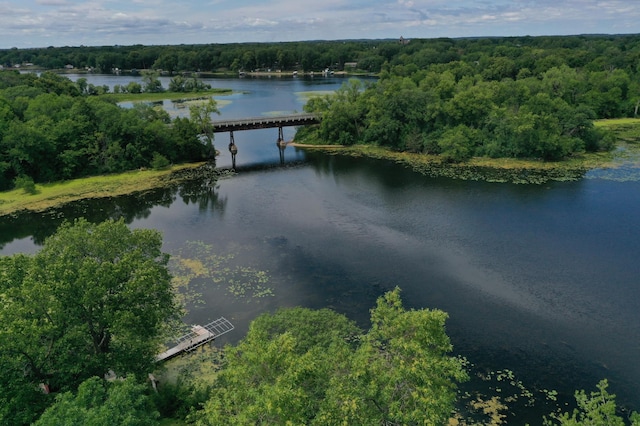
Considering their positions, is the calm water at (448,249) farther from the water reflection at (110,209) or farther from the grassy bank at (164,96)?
the grassy bank at (164,96)

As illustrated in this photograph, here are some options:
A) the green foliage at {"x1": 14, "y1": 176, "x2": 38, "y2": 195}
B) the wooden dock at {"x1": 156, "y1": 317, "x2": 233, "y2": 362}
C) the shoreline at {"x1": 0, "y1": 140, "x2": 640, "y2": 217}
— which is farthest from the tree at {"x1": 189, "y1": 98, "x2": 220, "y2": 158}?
the wooden dock at {"x1": 156, "y1": 317, "x2": 233, "y2": 362}

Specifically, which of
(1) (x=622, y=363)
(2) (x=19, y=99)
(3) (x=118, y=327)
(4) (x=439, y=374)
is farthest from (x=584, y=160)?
(2) (x=19, y=99)

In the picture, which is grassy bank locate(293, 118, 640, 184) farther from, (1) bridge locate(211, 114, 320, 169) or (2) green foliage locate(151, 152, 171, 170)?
(2) green foliage locate(151, 152, 171, 170)

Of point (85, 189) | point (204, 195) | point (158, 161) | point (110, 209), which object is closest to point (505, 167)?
point (204, 195)

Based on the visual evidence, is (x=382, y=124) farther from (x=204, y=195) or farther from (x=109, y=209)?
(x=109, y=209)

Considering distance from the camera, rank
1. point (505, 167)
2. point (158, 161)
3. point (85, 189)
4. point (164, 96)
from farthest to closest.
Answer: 1. point (164, 96)
2. point (158, 161)
3. point (505, 167)
4. point (85, 189)

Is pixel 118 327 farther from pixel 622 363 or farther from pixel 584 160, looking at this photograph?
pixel 584 160

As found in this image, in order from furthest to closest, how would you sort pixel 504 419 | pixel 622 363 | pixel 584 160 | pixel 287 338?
pixel 584 160 → pixel 622 363 → pixel 504 419 → pixel 287 338

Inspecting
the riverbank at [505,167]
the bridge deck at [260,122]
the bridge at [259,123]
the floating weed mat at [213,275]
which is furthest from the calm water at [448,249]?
the bridge deck at [260,122]
